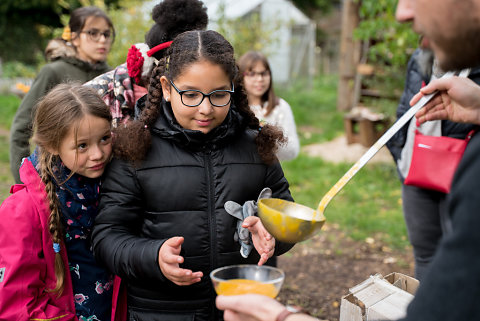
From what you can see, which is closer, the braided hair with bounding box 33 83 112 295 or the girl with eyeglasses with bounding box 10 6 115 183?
the braided hair with bounding box 33 83 112 295

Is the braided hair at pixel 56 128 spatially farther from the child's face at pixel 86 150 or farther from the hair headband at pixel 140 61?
the hair headband at pixel 140 61

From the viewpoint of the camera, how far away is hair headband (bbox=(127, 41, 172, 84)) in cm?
222

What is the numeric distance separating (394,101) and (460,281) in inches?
249

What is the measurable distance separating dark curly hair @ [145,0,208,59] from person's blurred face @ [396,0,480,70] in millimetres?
1431

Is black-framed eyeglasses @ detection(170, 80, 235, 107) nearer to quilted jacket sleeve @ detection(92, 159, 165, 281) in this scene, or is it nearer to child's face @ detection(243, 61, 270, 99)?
quilted jacket sleeve @ detection(92, 159, 165, 281)

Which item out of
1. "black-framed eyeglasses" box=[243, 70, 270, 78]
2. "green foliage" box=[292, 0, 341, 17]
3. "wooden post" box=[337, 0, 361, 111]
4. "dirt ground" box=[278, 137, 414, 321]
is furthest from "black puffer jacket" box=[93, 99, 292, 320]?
"green foliage" box=[292, 0, 341, 17]

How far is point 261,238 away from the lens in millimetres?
1724

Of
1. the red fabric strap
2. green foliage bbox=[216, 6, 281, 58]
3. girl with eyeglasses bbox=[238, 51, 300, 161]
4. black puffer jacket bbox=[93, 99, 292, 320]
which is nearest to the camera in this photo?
black puffer jacket bbox=[93, 99, 292, 320]

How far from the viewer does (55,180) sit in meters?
1.82

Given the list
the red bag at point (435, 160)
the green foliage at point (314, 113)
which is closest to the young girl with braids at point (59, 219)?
the red bag at point (435, 160)

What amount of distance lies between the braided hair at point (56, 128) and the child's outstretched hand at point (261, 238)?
740mm

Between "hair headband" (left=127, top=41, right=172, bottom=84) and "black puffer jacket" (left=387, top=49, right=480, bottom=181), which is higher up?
"hair headband" (left=127, top=41, right=172, bottom=84)

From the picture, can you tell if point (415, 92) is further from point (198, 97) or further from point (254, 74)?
point (198, 97)

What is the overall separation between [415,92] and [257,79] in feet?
4.77
